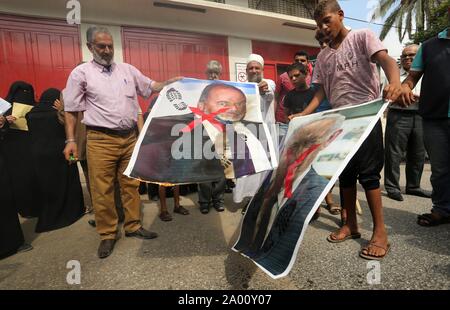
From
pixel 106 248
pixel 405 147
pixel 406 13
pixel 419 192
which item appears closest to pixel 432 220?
pixel 419 192

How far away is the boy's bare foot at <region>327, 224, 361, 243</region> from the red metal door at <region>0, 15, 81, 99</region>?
266 inches

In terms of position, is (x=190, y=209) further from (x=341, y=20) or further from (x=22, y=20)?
(x=22, y=20)

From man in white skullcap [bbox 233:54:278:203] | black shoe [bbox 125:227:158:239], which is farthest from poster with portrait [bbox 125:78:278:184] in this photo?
black shoe [bbox 125:227:158:239]

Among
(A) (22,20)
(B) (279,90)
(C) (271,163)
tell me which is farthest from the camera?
(A) (22,20)

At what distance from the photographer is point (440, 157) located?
103 inches

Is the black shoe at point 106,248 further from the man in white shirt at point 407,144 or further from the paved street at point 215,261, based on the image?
the man in white shirt at point 407,144

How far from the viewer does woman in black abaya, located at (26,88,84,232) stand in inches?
135

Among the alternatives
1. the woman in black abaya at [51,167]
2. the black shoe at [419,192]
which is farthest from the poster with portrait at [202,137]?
the black shoe at [419,192]

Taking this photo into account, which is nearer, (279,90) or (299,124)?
(299,124)

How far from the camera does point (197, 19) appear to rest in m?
7.83

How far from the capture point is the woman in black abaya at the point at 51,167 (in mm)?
3424

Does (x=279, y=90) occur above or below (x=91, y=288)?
above

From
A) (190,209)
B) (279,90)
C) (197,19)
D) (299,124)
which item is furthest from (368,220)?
(197,19)
